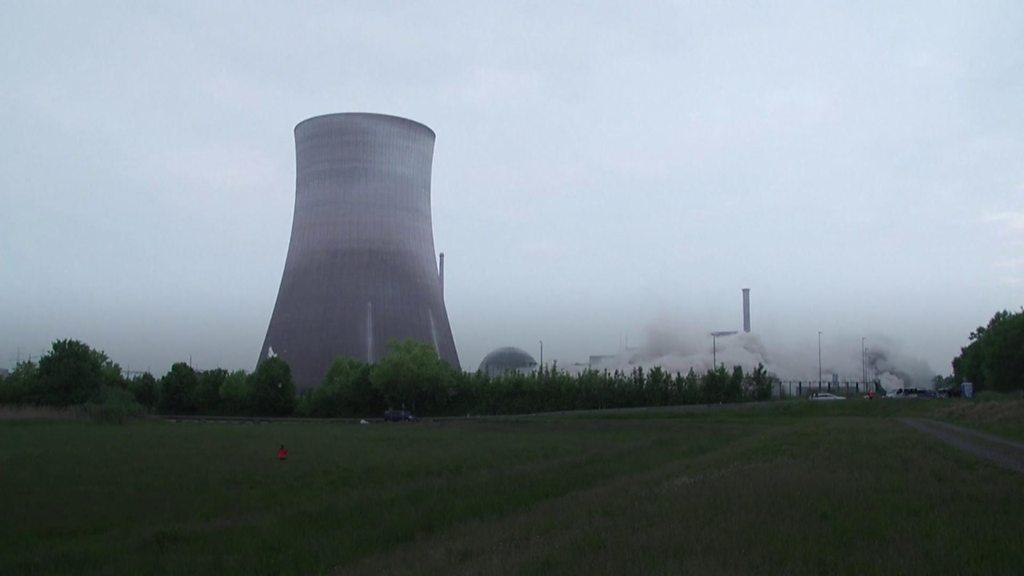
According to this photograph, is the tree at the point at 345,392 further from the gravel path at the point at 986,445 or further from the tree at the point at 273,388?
the gravel path at the point at 986,445

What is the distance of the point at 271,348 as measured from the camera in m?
45.3

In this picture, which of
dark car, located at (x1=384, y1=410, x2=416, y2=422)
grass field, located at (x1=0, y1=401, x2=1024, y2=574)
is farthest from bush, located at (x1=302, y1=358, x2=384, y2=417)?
grass field, located at (x1=0, y1=401, x2=1024, y2=574)

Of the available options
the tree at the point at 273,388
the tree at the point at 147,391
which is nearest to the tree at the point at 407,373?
the tree at the point at 273,388

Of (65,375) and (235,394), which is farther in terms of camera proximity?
(235,394)

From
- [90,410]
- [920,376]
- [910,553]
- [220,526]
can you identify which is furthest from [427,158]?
[920,376]

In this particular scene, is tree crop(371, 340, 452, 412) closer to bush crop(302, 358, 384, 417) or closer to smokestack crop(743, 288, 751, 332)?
bush crop(302, 358, 384, 417)

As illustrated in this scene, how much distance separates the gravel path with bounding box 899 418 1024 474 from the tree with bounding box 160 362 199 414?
4090 cm

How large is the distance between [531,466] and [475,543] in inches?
283

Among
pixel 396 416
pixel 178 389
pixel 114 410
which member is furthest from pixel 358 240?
pixel 178 389

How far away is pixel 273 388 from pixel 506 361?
1299 inches

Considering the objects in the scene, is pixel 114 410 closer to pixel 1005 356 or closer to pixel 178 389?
pixel 178 389

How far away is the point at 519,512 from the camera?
344 inches

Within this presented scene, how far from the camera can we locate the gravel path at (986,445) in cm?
1200

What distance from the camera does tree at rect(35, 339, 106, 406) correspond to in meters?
42.2
